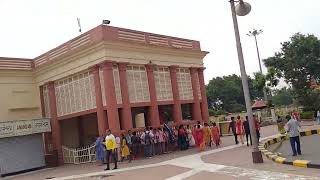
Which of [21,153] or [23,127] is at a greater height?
[23,127]

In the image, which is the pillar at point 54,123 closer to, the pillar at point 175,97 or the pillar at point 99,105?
the pillar at point 99,105

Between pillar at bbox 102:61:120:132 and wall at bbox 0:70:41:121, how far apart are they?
692cm

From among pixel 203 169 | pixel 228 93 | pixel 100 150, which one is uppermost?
pixel 228 93

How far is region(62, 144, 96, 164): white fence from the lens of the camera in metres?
21.7

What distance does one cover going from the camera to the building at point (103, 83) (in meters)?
20.9

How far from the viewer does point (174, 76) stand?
79.8 ft

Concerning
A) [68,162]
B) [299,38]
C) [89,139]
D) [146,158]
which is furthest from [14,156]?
[299,38]

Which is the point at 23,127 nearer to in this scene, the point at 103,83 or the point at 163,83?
the point at 103,83

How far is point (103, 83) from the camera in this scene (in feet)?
68.3

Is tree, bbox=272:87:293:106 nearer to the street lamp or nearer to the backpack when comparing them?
the backpack

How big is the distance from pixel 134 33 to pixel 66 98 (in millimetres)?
5284

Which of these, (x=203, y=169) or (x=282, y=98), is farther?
(x=282, y=98)

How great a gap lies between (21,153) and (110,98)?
6370 millimetres

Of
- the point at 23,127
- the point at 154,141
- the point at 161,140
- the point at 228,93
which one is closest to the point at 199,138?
the point at 161,140
